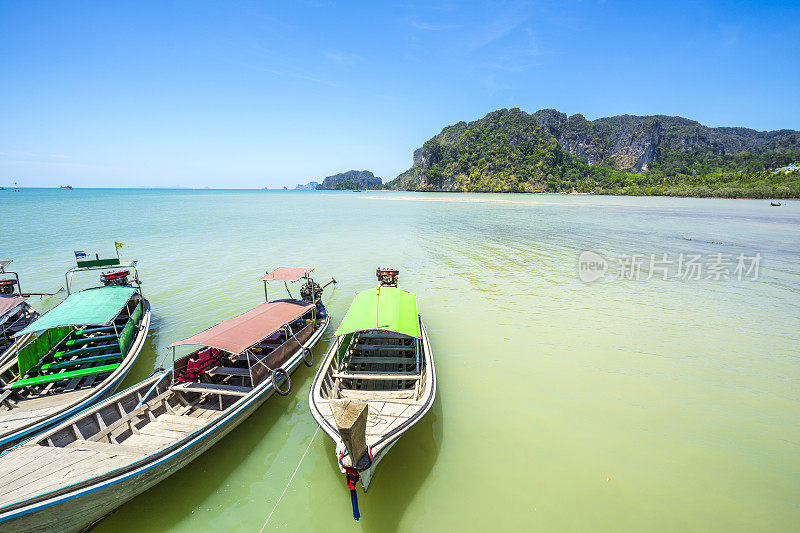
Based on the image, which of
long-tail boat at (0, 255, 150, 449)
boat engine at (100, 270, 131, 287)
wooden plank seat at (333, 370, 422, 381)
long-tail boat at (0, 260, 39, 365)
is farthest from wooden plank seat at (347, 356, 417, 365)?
boat engine at (100, 270, 131, 287)

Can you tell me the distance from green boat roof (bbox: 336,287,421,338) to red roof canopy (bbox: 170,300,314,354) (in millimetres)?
1743

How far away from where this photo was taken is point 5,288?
12859 millimetres

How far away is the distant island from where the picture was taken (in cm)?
13138

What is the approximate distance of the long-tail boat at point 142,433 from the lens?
441 centimetres

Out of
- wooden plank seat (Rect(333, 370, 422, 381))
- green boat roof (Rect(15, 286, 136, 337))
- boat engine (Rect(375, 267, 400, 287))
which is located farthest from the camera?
boat engine (Rect(375, 267, 400, 287))

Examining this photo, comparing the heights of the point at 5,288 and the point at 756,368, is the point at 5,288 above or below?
above

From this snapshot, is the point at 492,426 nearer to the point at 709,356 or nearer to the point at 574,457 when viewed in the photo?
the point at 574,457

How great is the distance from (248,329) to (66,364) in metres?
4.74

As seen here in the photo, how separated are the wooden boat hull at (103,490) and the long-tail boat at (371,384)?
6.33 feet

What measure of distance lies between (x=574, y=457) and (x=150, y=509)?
803 cm

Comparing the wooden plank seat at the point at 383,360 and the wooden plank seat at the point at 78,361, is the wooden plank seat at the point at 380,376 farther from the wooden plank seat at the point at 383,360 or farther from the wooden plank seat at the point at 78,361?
the wooden plank seat at the point at 78,361

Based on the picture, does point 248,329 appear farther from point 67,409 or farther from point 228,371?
point 67,409

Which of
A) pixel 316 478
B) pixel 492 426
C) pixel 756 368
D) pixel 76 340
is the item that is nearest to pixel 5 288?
pixel 76 340

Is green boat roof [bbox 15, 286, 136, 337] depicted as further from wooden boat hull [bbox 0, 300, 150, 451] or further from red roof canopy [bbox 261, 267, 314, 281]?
red roof canopy [bbox 261, 267, 314, 281]
